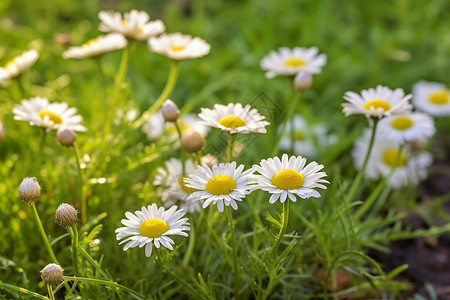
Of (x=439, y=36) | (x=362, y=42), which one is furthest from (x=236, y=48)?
(x=439, y=36)

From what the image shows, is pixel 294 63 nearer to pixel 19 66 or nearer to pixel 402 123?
pixel 402 123

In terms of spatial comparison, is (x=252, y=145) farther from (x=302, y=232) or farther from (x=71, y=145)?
(x=71, y=145)

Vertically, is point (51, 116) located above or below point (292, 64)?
below

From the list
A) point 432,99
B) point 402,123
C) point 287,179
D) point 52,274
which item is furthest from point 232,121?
point 432,99

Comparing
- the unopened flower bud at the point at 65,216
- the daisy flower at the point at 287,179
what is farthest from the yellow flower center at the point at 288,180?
A: the unopened flower bud at the point at 65,216

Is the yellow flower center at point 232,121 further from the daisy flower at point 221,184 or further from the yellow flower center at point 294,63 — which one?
the yellow flower center at point 294,63

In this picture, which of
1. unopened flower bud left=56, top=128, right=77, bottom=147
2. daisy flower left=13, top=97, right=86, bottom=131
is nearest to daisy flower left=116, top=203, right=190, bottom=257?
unopened flower bud left=56, top=128, right=77, bottom=147
